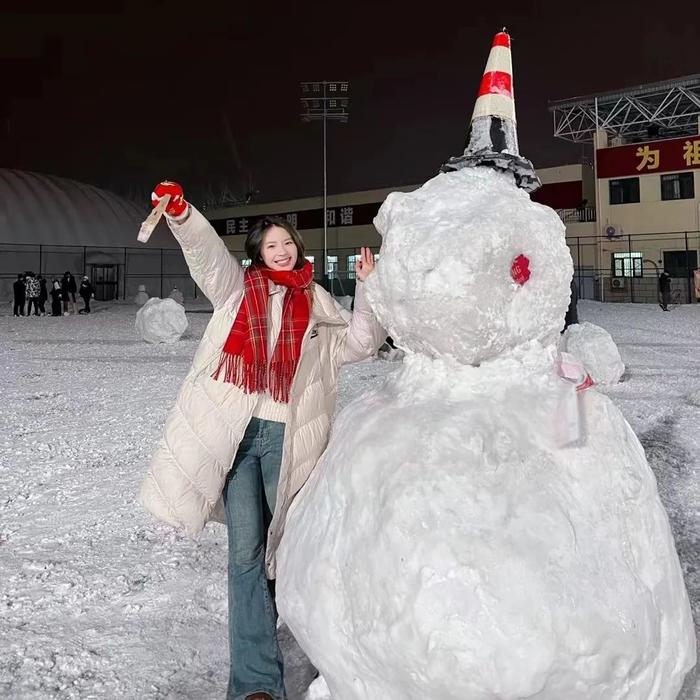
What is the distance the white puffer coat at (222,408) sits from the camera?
216 cm

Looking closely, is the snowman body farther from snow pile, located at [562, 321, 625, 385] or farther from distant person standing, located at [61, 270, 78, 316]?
distant person standing, located at [61, 270, 78, 316]

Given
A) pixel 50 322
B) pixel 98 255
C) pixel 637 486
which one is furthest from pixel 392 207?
pixel 98 255

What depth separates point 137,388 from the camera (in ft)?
25.7

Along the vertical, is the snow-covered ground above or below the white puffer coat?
below

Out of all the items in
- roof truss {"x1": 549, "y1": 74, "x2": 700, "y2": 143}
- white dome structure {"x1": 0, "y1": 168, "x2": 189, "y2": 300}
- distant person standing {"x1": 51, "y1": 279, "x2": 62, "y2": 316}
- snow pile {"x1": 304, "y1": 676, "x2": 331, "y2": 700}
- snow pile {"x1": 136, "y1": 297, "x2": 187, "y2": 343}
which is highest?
roof truss {"x1": 549, "y1": 74, "x2": 700, "y2": 143}

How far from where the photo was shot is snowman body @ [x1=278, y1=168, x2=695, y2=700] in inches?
55.6

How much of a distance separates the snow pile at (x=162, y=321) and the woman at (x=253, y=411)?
982cm

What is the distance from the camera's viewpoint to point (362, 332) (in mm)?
Answer: 2211

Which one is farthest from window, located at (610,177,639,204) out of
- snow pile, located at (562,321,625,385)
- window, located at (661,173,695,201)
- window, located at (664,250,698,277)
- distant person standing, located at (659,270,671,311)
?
snow pile, located at (562,321,625,385)

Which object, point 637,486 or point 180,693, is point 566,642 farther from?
point 180,693

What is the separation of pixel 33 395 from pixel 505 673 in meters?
7.28

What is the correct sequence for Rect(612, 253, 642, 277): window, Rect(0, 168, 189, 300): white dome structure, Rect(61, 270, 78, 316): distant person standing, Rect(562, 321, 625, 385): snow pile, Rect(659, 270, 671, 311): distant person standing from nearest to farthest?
Rect(562, 321, 625, 385): snow pile < Rect(659, 270, 671, 311): distant person standing < Rect(61, 270, 78, 316): distant person standing < Rect(612, 253, 642, 277): window < Rect(0, 168, 189, 300): white dome structure

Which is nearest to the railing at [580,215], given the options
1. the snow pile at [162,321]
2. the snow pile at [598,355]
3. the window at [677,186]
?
the window at [677,186]

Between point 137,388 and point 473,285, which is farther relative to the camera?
point 137,388
